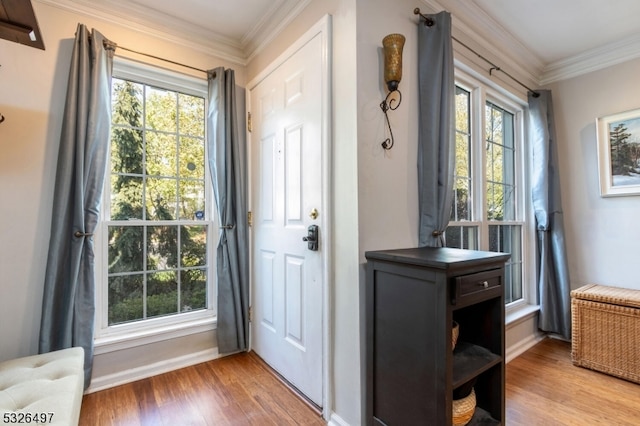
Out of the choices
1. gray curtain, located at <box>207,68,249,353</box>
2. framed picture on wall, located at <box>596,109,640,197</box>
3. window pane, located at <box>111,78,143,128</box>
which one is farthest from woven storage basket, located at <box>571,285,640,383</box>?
window pane, located at <box>111,78,143,128</box>

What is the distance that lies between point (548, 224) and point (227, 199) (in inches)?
112

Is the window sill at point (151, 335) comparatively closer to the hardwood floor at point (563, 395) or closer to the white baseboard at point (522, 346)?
the hardwood floor at point (563, 395)

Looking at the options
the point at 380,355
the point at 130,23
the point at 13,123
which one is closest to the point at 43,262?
the point at 13,123

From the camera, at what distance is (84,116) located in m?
1.73

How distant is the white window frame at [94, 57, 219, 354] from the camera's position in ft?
6.31

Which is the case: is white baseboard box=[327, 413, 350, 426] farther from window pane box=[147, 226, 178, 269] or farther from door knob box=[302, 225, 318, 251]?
window pane box=[147, 226, 178, 269]

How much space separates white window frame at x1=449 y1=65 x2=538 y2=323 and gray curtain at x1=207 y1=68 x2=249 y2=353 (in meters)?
1.63

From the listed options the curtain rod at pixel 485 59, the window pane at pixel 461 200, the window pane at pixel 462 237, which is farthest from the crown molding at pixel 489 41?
the window pane at pixel 462 237

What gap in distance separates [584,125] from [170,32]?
359cm

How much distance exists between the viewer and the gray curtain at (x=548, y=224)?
2.61 m

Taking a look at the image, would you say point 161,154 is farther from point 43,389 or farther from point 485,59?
point 485,59

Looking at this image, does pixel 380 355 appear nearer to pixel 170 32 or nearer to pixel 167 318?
pixel 167 318

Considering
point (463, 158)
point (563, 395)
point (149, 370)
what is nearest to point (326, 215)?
point (463, 158)

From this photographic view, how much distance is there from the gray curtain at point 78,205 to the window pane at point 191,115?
0.55 m
